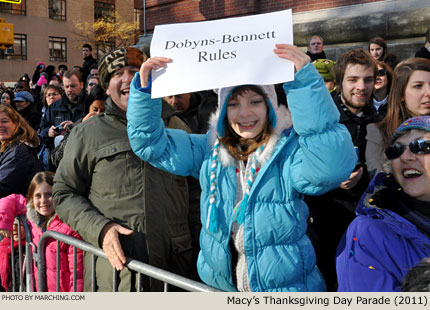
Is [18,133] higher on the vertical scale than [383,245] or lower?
higher

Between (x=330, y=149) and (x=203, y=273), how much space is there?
2.67 feet

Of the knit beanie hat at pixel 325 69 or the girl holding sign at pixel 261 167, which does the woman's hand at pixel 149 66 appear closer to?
the girl holding sign at pixel 261 167

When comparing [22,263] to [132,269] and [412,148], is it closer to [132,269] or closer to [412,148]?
[132,269]

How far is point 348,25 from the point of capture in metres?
8.56

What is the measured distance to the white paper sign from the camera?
187 centimetres

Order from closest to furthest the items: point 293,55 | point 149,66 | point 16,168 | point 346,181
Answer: point 293,55
point 149,66
point 346,181
point 16,168

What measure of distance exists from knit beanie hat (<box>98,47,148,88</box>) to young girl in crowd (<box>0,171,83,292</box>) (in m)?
1.11

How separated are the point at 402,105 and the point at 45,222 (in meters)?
2.60

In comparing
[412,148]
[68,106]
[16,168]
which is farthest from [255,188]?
[68,106]

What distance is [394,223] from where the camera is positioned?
6.05 feet

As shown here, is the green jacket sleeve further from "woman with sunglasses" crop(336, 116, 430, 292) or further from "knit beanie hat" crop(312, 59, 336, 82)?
"knit beanie hat" crop(312, 59, 336, 82)

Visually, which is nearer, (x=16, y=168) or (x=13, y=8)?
(x=16, y=168)

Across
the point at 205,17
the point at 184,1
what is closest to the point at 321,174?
the point at 205,17

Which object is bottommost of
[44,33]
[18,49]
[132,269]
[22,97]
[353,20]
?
[132,269]
